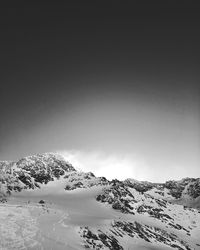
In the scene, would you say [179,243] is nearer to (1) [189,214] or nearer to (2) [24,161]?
(1) [189,214]

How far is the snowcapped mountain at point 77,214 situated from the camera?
2292 inches

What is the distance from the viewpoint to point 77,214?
9556 cm

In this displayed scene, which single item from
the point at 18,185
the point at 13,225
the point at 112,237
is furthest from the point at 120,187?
the point at 13,225

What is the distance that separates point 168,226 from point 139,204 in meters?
24.1

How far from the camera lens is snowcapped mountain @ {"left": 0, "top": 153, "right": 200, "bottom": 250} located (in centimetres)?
5822

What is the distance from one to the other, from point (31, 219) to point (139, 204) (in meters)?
91.5

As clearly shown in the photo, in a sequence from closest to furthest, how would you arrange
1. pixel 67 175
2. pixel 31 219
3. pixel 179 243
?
1. pixel 31 219
2. pixel 179 243
3. pixel 67 175

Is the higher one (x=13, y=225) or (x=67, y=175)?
(x=67, y=175)

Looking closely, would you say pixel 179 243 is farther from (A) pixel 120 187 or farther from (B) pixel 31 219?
(A) pixel 120 187

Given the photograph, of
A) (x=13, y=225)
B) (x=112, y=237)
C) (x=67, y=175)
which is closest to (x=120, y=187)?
(x=67, y=175)

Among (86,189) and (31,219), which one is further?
(86,189)

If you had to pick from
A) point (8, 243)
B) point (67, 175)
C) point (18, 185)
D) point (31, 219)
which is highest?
point (67, 175)

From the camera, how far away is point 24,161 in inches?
7362

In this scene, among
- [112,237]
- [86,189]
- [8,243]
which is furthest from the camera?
[86,189]
